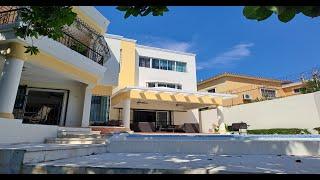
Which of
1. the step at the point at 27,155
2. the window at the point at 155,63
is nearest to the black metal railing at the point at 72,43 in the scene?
the step at the point at 27,155

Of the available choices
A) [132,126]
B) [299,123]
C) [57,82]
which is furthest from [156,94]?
[299,123]

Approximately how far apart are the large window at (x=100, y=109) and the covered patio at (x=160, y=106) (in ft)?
4.36

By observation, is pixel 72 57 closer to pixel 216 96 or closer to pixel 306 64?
pixel 216 96

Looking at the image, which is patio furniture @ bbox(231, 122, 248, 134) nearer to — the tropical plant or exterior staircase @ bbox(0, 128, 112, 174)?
exterior staircase @ bbox(0, 128, 112, 174)

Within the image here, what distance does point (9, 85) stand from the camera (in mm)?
9195

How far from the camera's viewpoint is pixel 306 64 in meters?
31.4

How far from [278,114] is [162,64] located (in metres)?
12.3

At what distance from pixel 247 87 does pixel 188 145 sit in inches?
1063

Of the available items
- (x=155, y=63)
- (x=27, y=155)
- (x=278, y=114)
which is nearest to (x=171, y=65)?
(x=155, y=63)

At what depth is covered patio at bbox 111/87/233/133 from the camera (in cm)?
1930

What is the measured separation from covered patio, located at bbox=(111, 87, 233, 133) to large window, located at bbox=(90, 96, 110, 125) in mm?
1329

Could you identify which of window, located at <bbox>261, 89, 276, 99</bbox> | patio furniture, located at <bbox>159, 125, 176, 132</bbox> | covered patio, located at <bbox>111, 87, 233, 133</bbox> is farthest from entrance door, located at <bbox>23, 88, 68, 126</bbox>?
window, located at <bbox>261, 89, 276, 99</bbox>

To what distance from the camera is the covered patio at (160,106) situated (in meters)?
19.3
